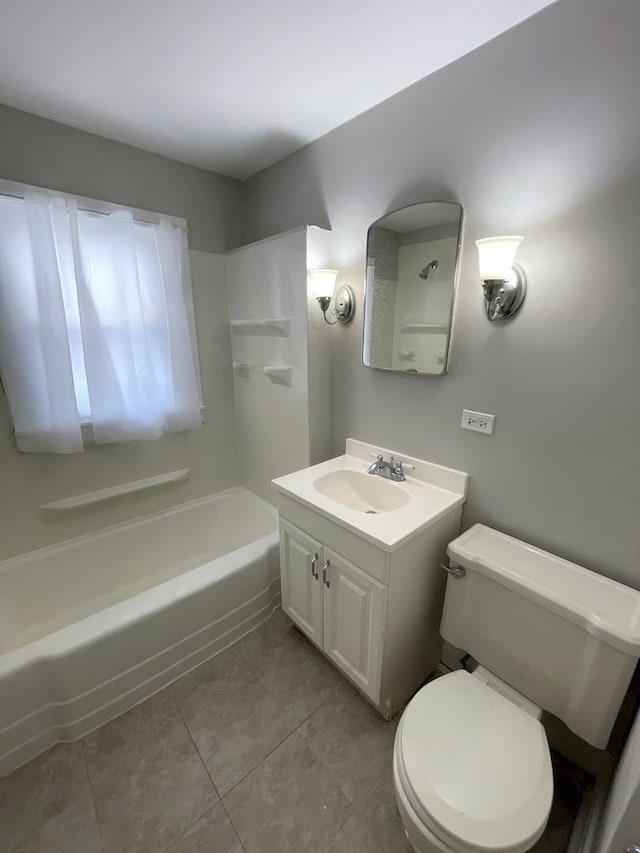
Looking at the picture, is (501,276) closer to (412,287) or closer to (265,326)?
(412,287)

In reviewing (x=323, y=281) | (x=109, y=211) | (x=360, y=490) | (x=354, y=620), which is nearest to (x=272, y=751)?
(x=354, y=620)

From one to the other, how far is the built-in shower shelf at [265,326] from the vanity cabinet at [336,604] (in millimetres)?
1021

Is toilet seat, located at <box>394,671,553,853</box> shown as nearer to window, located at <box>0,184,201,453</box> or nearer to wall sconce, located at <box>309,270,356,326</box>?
wall sconce, located at <box>309,270,356,326</box>

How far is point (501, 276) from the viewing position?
109 centimetres

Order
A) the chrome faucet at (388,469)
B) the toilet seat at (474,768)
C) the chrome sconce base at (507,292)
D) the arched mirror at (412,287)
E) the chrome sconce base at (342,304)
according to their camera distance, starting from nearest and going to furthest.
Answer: the toilet seat at (474,768) → the chrome sconce base at (507,292) → the arched mirror at (412,287) → the chrome faucet at (388,469) → the chrome sconce base at (342,304)

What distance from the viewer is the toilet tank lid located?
92 centimetres

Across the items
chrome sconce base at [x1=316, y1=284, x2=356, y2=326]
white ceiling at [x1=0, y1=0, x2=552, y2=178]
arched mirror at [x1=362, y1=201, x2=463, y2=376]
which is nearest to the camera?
white ceiling at [x1=0, y1=0, x2=552, y2=178]

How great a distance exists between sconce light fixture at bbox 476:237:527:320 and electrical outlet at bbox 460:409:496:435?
0.35 meters

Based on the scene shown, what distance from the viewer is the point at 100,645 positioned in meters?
1.33

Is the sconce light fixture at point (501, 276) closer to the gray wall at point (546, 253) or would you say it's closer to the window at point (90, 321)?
the gray wall at point (546, 253)

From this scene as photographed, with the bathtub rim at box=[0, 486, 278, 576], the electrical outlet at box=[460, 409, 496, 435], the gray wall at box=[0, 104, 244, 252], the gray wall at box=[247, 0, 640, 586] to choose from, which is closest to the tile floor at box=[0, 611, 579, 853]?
the bathtub rim at box=[0, 486, 278, 576]

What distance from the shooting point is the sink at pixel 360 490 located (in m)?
1.56

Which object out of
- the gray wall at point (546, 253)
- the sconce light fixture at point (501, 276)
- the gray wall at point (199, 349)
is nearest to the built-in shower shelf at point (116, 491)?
the gray wall at point (199, 349)

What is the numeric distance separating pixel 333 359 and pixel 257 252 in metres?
0.76
